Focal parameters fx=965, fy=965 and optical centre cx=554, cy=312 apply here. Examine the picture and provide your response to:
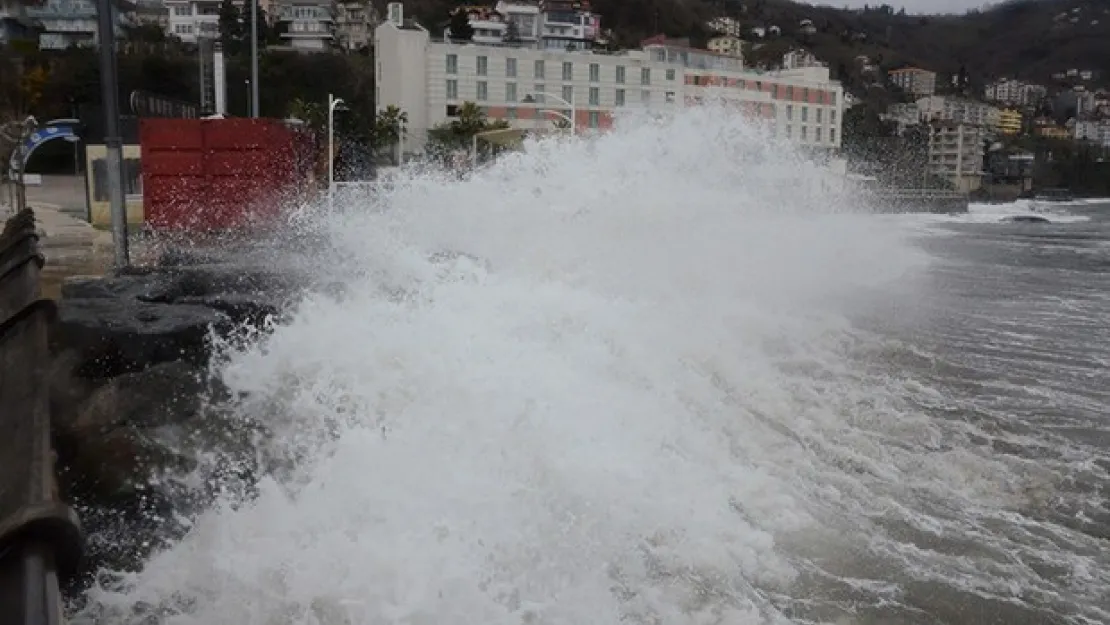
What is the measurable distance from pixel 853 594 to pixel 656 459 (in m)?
1.80

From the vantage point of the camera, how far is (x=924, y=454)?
824 centimetres

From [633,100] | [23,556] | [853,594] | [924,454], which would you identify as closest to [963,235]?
[633,100]

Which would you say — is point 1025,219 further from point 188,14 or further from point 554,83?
point 188,14

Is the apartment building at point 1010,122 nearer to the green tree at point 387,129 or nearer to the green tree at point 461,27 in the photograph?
the green tree at point 461,27

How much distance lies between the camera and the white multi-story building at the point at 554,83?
226ft

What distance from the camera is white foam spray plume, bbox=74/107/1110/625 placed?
4.90m

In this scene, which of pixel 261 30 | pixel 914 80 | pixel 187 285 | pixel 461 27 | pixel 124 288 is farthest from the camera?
pixel 914 80

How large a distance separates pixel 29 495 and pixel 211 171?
15186mm

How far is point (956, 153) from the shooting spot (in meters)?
132

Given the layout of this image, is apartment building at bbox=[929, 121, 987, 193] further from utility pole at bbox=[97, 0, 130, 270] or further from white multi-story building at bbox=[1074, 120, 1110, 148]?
utility pole at bbox=[97, 0, 130, 270]

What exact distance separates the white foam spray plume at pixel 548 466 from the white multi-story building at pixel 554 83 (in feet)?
175

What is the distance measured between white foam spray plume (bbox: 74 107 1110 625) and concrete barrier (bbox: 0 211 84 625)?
1807 millimetres

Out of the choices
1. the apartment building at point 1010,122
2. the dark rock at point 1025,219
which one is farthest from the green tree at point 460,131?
the apartment building at point 1010,122

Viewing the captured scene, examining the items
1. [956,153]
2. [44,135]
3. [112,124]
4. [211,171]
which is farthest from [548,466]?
[956,153]
